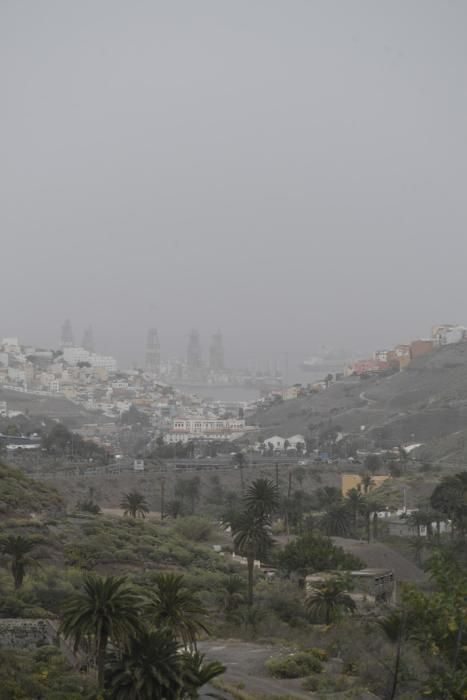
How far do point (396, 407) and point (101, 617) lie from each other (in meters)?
98.6

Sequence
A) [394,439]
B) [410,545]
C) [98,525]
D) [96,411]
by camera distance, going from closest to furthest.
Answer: [98,525] → [410,545] → [394,439] → [96,411]

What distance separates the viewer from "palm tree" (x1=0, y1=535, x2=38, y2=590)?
23.7 meters

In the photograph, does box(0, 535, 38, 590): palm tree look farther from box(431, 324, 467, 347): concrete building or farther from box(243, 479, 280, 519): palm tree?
box(431, 324, 467, 347): concrete building

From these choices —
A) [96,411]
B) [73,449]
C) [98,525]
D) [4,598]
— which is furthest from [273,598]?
[96,411]

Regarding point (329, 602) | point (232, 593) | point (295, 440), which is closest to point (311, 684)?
point (329, 602)

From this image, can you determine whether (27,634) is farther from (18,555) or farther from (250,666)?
(18,555)

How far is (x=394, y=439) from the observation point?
96.8m

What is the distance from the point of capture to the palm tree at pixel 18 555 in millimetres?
23656

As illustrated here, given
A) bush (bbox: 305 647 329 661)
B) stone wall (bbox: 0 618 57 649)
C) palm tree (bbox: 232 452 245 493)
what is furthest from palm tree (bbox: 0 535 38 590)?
palm tree (bbox: 232 452 245 493)

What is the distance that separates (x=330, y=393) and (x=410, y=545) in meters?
96.1

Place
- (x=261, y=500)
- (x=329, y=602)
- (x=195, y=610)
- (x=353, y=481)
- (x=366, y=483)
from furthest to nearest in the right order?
(x=353, y=481) < (x=366, y=483) < (x=261, y=500) < (x=329, y=602) < (x=195, y=610)

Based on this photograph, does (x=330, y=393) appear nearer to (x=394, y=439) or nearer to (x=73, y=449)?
(x=394, y=439)

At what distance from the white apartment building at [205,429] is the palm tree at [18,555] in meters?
99.6

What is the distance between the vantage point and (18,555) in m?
23.8
